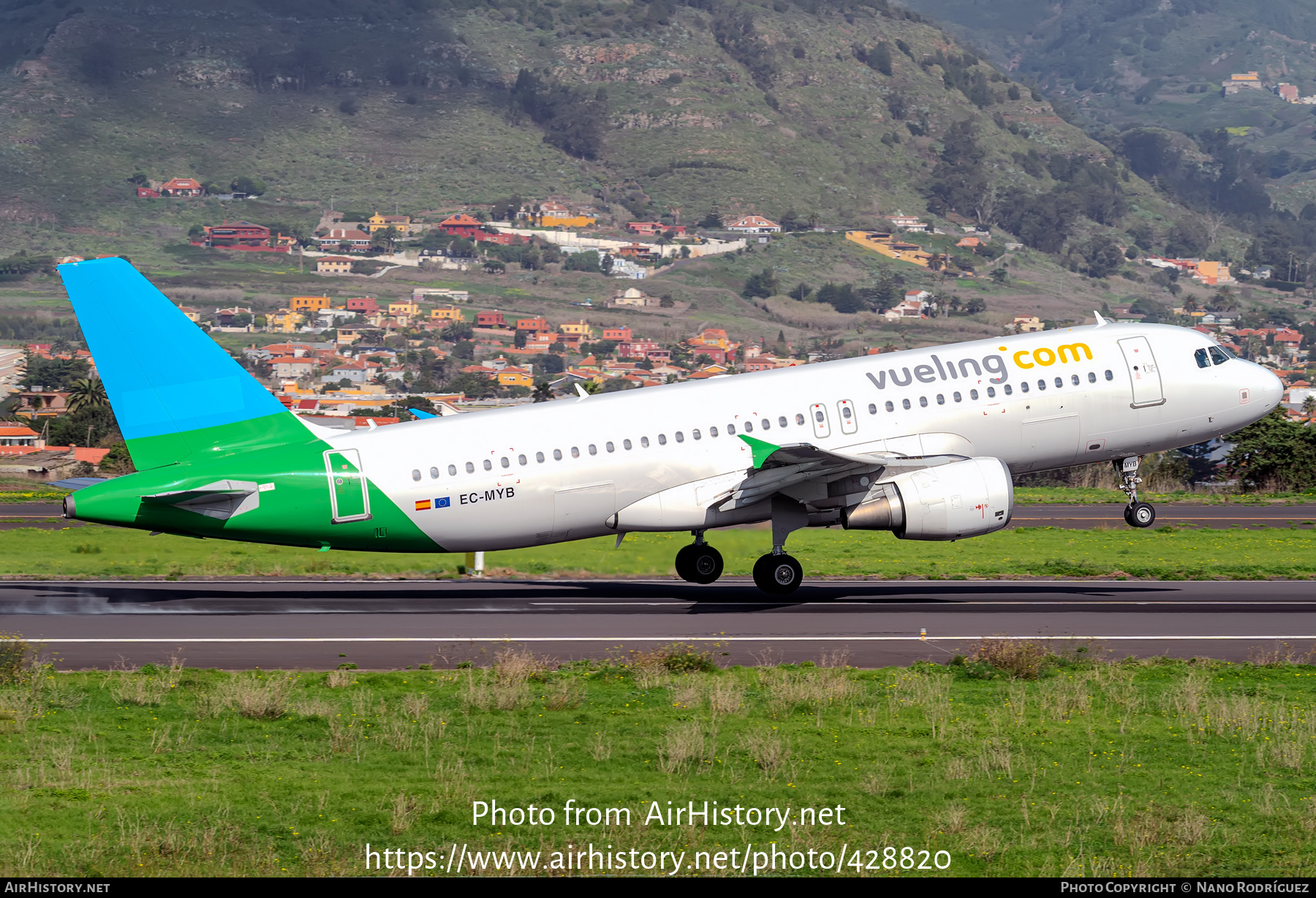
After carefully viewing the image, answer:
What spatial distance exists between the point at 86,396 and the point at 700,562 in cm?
13857

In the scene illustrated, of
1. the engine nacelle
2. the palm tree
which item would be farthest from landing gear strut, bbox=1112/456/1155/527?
the palm tree

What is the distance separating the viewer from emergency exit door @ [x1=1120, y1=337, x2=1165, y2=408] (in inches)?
1513

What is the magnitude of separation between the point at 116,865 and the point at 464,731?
6.75m

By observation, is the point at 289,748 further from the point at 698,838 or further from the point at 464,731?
the point at 698,838

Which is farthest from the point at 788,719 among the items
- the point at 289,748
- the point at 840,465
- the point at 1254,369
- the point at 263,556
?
the point at 263,556

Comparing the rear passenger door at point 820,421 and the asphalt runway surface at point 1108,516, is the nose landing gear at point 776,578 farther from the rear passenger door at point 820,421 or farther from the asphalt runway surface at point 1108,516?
the asphalt runway surface at point 1108,516

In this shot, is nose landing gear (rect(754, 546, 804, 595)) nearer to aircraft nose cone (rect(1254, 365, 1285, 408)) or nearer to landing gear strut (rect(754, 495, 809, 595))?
landing gear strut (rect(754, 495, 809, 595))

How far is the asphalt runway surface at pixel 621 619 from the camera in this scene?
29.2m

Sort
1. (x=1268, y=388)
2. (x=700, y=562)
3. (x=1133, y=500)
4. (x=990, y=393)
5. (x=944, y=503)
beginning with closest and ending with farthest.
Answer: (x=944, y=503), (x=990, y=393), (x=1133, y=500), (x=700, y=562), (x=1268, y=388)

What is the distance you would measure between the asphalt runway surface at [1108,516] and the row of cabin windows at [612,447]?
80.2 feet

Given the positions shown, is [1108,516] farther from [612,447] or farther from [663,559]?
[612,447]

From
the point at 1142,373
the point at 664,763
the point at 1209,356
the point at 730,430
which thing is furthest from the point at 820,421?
the point at 664,763

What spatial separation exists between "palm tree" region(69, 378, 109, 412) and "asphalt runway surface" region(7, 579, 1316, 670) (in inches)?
4912

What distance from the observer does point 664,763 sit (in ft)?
65.2
